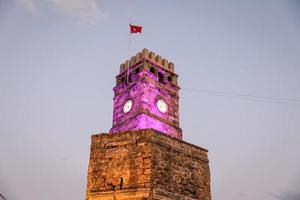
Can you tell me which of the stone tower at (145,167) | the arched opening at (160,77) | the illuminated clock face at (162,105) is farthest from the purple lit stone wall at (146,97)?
the stone tower at (145,167)

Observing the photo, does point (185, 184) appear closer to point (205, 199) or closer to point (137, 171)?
point (205, 199)

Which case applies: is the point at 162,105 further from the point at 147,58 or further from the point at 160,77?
the point at 147,58

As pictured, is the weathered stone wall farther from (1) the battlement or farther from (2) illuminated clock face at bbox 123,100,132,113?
(1) the battlement

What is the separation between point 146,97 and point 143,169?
12.8 meters

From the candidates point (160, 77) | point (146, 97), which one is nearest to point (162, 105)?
point (146, 97)

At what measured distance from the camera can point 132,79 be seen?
23609 mm

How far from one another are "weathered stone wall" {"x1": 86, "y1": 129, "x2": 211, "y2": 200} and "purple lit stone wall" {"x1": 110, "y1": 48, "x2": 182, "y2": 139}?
1021cm

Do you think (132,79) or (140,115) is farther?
(132,79)

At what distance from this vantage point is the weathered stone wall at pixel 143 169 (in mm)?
9086

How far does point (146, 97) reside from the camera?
21.8 meters

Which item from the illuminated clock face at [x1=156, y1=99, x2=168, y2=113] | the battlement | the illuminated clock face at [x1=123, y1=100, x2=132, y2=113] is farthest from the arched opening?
the illuminated clock face at [x1=123, y1=100, x2=132, y2=113]

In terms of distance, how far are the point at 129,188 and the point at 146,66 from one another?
50.0ft

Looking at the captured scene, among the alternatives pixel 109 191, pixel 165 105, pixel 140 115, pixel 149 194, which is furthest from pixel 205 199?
pixel 165 105

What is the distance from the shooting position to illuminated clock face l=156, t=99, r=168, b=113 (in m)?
22.2
